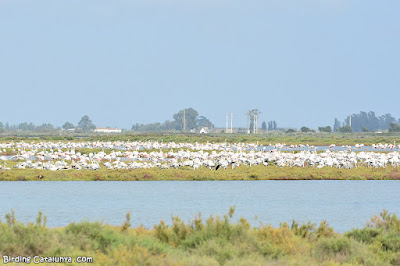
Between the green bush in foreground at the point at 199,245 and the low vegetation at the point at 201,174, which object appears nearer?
the green bush in foreground at the point at 199,245

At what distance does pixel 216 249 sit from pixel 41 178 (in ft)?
85.9

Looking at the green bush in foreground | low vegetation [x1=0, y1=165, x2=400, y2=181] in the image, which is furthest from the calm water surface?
the green bush in foreground

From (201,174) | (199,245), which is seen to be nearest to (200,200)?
(201,174)

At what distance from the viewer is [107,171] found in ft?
133

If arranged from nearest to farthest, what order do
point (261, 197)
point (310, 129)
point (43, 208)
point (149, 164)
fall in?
point (43, 208) < point (261, 197) < point (149, 164) < point (310, 129)

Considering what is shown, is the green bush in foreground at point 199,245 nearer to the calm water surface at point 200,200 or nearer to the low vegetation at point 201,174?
the calm water surface at point 200,200

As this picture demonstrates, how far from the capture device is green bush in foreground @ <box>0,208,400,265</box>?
12.8 meters

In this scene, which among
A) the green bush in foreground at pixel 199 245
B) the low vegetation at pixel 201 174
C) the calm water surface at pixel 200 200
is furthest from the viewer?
the low vegetation at pixel 201 174

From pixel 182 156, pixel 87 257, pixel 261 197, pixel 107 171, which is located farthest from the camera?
pixel 182 156

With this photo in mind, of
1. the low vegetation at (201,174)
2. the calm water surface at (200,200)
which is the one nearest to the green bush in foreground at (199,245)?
the calm water surface at (200,200)

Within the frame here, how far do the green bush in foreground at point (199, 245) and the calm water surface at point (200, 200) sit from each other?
712cm

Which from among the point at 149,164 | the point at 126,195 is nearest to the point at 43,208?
the point at 126,195

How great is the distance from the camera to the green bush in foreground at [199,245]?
12.8 metres

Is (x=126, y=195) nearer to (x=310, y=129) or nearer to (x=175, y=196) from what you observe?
(x=175, y=196)
